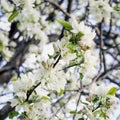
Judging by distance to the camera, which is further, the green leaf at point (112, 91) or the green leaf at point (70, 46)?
the green leaf at point (112, 91)

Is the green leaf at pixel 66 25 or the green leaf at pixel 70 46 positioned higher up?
the green leaf at pixel 66 25

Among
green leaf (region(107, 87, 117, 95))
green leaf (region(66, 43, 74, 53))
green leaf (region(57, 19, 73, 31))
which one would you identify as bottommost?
green leaf (region(107, 87, 117, 95))

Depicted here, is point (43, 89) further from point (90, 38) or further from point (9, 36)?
point (9, 36)

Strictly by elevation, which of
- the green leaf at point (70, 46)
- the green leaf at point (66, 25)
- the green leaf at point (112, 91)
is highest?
the green leaf at point (66, 25)

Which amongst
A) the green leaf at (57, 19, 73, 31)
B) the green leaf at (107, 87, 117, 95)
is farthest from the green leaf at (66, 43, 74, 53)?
the green leaf at (107, 87, 117, 95)

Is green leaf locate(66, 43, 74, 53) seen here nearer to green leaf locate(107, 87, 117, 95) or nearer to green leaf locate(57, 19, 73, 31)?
green leaf locate(57, 19, 73, 31)

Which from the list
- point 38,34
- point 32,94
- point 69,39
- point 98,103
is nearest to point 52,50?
point 69,39

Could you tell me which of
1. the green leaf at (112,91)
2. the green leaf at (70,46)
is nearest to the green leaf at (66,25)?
the green leaf at (70,46)

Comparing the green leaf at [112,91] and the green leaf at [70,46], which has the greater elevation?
the green leaf at [70,46]

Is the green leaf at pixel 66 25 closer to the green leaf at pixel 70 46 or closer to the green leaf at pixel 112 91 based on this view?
the green leaf at pixel 70 46

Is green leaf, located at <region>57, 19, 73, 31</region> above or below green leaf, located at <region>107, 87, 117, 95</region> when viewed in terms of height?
above

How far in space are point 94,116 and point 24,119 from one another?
33cm

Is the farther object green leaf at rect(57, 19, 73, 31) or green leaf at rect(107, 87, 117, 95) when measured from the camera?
green leaf at rect(107, 87, 117, 95)

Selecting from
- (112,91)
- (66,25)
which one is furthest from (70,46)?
(112,91)
